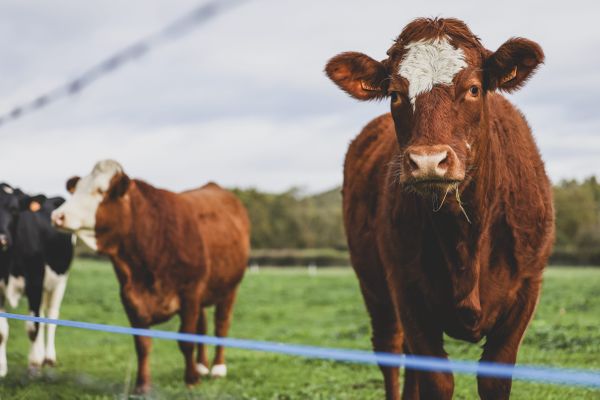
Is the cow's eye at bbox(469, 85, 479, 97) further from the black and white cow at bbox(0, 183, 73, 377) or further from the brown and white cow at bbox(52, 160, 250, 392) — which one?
the black and white cow at bbox(0, 183, 73, 377)

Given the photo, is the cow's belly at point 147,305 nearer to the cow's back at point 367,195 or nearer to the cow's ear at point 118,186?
the cow's ear at point 118,186

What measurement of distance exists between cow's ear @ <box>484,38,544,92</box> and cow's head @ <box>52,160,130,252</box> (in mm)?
4922

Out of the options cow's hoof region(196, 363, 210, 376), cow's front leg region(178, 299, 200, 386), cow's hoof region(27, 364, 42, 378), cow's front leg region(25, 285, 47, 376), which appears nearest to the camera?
cow's front leg region(178, 299, 200, 386)

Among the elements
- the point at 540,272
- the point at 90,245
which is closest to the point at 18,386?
the point at 90,245

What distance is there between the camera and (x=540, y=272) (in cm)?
405

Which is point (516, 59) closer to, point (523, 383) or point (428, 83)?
point (428, 83)

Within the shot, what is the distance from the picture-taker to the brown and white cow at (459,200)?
11.4 feet

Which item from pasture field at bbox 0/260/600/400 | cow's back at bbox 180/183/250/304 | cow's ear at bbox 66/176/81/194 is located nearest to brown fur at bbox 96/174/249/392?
cow's back at bbox 180/183/250/304

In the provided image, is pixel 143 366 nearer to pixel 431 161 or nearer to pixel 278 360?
pixel 278 360

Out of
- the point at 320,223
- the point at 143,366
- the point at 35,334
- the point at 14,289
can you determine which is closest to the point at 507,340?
the point at 143,366

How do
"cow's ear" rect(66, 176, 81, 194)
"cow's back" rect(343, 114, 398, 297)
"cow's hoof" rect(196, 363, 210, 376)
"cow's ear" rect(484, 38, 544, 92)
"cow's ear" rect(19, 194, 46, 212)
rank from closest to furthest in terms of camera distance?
1. "cow's ear" rect(484, 38, 544, 92)
2. "cow's back" rect(343, 114, 398, 297)
3. "cow's ear" rect(66, 176, 81, 194)
4. "cow's hoof" rect(196, 363, 210, 376)
5. "cow's ear" rect(19, 194, 46, 212)

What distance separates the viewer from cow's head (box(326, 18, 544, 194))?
3193 millimetres

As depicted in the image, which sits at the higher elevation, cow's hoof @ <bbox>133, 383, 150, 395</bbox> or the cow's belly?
the cow's belly

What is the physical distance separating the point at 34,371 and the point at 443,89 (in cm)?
640
